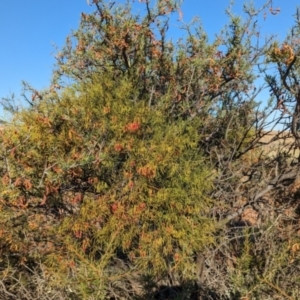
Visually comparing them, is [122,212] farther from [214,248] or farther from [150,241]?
[214,248]

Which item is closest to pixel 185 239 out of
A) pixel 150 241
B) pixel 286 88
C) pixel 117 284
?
pixel 150 241

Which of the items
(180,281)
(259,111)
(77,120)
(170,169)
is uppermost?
(259,111)

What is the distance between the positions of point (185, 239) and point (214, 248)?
66cm

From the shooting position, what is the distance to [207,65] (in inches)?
150

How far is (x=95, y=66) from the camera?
155 inches

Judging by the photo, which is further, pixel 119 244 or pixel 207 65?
pixel 207 65

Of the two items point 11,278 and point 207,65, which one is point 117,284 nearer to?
point 11,278

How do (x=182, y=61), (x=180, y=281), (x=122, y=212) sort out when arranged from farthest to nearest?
1. (x=182, y=61)
2. (x=180, y=281)
3. (x=122, y=212)

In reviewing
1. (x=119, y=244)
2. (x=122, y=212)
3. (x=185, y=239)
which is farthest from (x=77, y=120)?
(x=185, y=239)

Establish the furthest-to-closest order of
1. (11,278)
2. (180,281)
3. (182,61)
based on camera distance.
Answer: (182,61) < (180,281) < (11,278)

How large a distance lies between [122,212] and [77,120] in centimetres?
77

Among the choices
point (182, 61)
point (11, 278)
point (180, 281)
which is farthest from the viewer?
point (182, 61)

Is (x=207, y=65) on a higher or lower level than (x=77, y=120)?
higher

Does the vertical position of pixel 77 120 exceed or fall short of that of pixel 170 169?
it exceeds it
